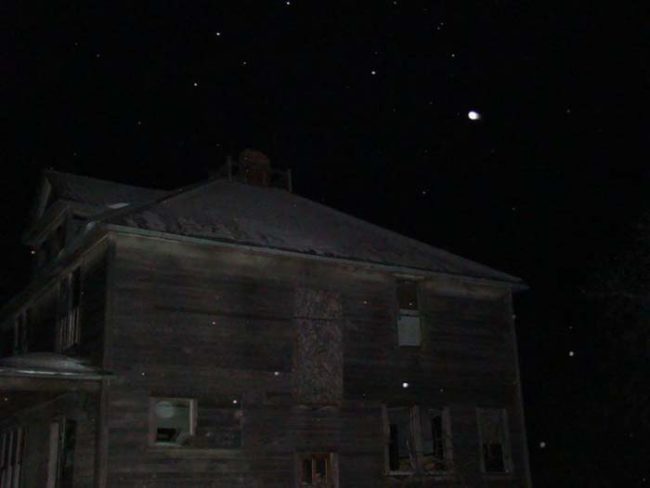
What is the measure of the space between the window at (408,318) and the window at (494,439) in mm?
2871

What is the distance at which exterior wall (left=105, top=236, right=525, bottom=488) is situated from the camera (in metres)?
15.8

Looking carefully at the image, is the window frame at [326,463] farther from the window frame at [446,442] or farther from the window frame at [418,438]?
the window frame at [446,442]

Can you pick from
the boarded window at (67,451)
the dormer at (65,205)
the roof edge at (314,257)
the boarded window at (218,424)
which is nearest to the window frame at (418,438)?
the roof edge at (314,257)

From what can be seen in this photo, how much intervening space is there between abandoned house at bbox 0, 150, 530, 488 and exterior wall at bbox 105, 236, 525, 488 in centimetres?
4

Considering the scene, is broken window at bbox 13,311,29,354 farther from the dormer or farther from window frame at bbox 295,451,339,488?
window frame at bbox 295,451,339,488

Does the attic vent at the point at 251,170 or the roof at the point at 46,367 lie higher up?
the attic vent at the point at 251,170

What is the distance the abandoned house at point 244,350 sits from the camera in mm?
15812

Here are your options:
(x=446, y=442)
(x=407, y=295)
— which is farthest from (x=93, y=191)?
(x=446, y=442)

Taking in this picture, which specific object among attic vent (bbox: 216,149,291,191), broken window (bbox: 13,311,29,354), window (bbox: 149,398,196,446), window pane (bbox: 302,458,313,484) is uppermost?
attic vent (bbox: 216,149,291,191)

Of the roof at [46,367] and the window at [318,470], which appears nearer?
the roof at [46,367]

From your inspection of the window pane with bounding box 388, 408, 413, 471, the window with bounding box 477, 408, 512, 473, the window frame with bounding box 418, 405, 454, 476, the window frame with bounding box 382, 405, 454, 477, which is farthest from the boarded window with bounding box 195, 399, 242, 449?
the window with bounding box 477, 408, 512, 473

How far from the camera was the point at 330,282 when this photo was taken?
1928 cm

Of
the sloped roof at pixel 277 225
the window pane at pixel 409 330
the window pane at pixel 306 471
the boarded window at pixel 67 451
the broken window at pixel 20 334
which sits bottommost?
the window pane at pixel 306 471

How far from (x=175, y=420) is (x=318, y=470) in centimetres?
454
